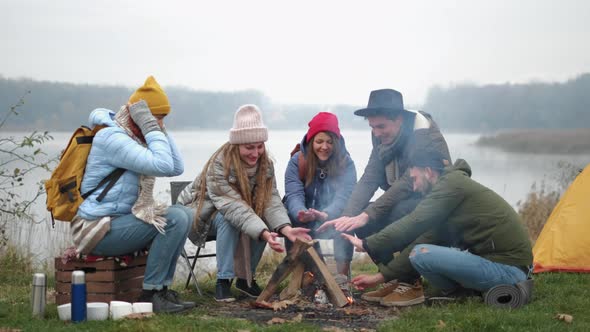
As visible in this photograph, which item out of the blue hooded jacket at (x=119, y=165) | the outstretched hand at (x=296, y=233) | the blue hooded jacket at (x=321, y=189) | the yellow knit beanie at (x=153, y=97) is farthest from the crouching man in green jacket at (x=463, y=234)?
the yellow knit beanie at (x=153, y=97)

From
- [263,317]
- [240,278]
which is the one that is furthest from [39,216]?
[263,317]

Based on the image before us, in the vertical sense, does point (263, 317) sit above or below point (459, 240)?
below

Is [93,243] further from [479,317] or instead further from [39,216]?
[39,216]

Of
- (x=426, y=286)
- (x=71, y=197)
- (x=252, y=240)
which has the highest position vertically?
(x=71, y=197)

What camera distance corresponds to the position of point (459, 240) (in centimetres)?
510

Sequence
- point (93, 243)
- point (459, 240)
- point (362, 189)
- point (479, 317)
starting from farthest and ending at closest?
point (362, 189), point (459, 240), point (93, 243), point (479, 317)

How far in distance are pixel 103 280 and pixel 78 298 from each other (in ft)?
1.30

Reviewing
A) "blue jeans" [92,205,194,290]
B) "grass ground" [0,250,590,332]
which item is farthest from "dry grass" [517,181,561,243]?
"blue jeans" [92,205,194,290]

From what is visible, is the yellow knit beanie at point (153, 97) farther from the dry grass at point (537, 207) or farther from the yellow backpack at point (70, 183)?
the dry grass at point (537, 207)

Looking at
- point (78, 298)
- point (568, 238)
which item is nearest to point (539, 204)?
point (568, 238)

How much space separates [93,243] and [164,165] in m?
0.67

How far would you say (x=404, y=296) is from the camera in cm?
521

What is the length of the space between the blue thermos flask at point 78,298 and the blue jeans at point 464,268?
2.13 meters

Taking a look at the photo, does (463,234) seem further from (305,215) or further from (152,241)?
(152,241)
